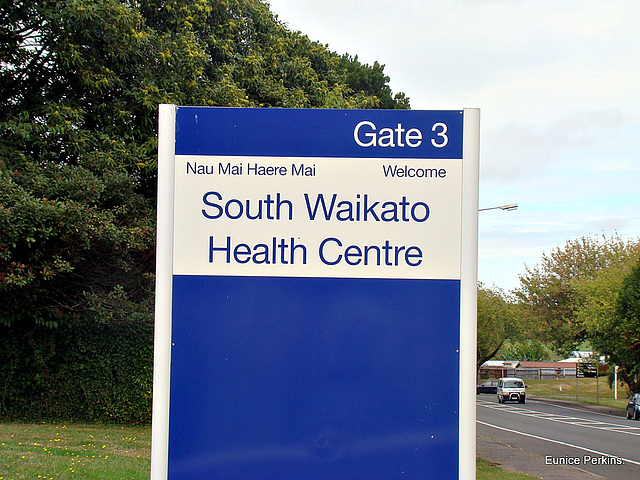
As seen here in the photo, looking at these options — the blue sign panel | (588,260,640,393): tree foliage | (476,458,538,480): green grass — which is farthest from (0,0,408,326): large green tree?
(588,260,640,393): tree foliage

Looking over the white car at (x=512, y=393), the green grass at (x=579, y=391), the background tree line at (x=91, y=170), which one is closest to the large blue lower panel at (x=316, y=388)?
the background tree line at (x=91, y=170)

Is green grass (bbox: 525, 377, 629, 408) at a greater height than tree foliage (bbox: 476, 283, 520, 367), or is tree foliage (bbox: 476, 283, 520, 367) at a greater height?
tree foliage (bbox: 476, 283, 520, 367)

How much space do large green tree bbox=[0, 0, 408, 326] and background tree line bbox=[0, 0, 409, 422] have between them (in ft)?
0.09

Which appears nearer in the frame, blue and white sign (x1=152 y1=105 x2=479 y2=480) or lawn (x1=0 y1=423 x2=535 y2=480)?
blue and white sign (x1=152 y1=105 x2=479 y2=480)

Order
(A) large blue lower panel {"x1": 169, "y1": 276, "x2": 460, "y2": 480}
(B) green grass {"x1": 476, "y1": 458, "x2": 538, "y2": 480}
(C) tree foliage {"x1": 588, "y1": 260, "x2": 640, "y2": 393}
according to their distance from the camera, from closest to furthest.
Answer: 1. (A) large blue lower panel {"x1": 169, "y1": 276, "x2": 460, "y2": 480}
2. (B) green grass {"x1": 476, "y1": 458, "x2": 538, "y2": 480}
3. (C) tree foliage {"x1": 588, "y1": 260, "x2": 640, "y2": 393}

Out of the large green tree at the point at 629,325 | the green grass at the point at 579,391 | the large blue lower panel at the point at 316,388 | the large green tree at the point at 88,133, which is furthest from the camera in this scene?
the green grass at the point at 579,391

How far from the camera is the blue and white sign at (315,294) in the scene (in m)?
2.35

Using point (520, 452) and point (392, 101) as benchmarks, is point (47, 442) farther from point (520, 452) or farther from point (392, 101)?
point (392, 101)

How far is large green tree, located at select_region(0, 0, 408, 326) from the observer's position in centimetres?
1167

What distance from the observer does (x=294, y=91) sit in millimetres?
15922

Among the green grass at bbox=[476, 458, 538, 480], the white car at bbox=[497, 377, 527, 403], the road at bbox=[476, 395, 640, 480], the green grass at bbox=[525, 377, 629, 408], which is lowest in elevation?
the green grass at bbox=[525, 377, 629, 408]

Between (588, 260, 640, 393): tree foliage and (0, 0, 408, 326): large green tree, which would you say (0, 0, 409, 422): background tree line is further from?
(588, 260, 640, 393): tree foliage

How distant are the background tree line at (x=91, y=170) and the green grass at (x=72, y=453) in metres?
1.51

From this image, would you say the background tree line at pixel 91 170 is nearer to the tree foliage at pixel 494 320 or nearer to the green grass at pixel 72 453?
the green grass at pixel 72 453
